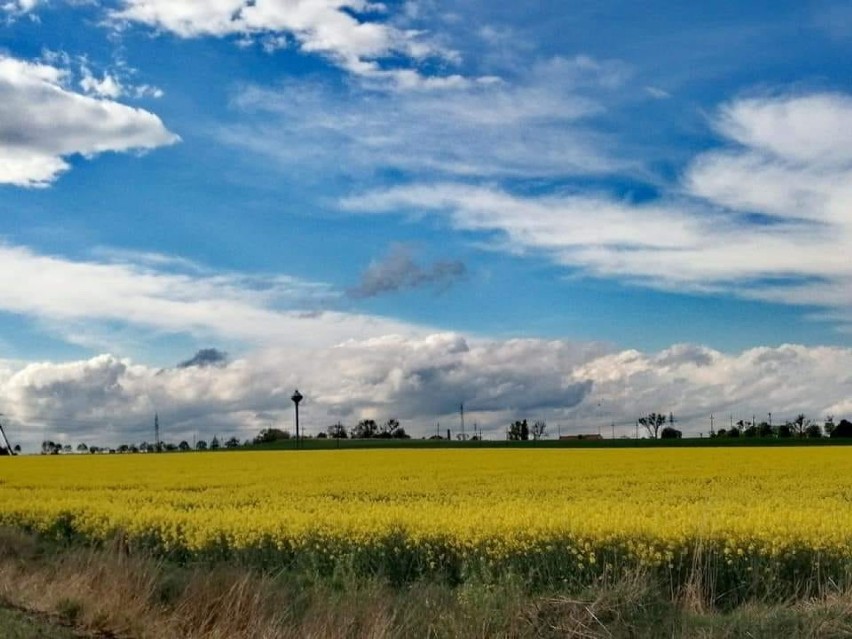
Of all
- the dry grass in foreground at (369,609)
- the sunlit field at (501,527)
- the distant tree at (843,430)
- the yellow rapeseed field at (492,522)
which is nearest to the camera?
the dry grass in foreground at (369,609)

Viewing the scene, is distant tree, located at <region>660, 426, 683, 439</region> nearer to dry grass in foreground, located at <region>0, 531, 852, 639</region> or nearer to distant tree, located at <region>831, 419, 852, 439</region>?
distant tree, located at <region>831, 419, 852, 439</region>

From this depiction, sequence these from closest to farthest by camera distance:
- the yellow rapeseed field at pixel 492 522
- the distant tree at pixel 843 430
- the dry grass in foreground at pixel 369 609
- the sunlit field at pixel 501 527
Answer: the dry grass in foreground at pixel 369 609 < the sunlit field at pixel 501 527 < the yellow rapeseed field at pixel 492 522 < the distant tree at pixel 843 430

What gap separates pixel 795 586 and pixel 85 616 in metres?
9.07

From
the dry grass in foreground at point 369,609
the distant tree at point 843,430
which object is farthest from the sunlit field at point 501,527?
the distant tree at point 843,430

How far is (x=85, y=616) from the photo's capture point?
412 inches

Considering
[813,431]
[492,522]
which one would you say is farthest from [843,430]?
[492,522]

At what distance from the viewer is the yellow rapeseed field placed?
13375 mm

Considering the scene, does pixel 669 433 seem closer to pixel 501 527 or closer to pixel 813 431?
pixel 813 431

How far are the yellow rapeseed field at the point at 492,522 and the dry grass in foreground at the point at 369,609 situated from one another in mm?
1618

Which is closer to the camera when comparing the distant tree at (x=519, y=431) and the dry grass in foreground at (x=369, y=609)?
the dry grass in foreground at (x=369, y=609)

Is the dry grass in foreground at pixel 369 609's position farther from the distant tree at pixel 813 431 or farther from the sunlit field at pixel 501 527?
the distant tree at pixel 813 431

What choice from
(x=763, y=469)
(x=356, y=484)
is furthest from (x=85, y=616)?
(x=763, y=469)

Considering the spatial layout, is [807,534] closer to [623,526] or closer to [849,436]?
[623,526]

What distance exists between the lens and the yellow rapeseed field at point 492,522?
1338 cm
